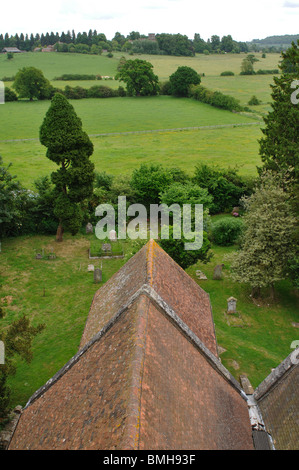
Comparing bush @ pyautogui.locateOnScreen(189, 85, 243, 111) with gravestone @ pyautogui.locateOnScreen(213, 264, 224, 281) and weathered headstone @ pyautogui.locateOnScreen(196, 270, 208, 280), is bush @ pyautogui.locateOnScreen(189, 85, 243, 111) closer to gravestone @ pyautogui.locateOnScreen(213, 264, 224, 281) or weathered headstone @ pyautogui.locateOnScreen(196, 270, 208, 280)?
weathered headstone @ pyautogui.locateOnScreen(196, 270, 208, 280)

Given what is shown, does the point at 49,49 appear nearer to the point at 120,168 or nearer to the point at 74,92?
the point at 74,92

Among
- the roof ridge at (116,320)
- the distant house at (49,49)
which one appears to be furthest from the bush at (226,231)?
the distant house at (49,49)

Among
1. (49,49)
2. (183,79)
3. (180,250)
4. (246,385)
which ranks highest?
(49,49)

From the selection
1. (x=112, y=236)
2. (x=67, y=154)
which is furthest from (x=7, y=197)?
(x=112, y=236)

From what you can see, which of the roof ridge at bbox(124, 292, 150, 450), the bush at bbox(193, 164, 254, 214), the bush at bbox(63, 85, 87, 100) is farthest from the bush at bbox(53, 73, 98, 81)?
the roof ridge at bbox(124, 292, 150, 450)

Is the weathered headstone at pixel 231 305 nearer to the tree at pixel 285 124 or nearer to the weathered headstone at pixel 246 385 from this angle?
the weathered headstone at pixel 246 385
